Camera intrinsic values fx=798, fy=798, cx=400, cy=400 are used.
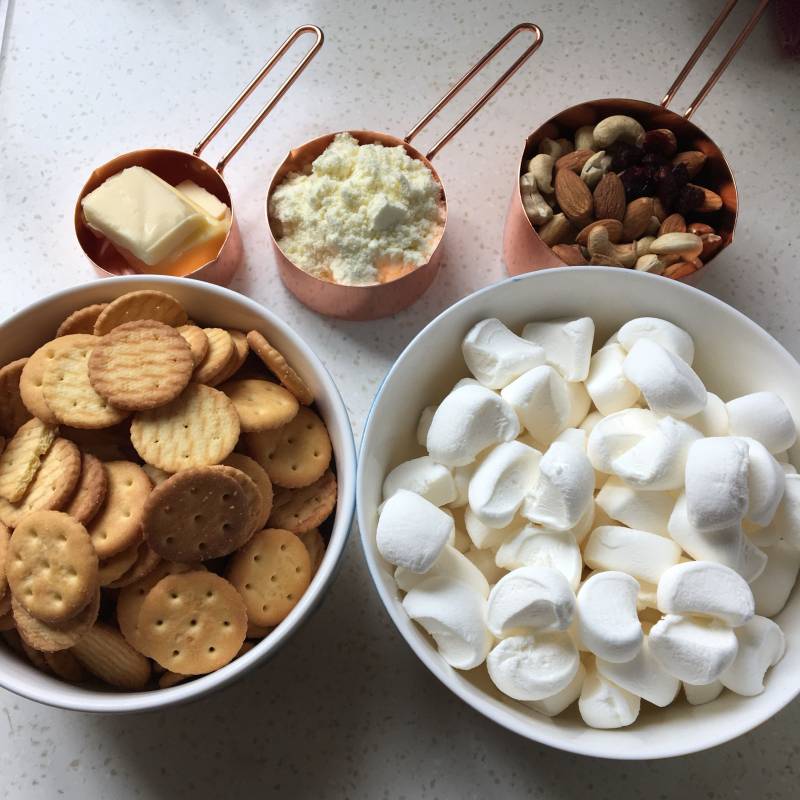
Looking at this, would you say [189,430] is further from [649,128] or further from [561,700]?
[649,128]

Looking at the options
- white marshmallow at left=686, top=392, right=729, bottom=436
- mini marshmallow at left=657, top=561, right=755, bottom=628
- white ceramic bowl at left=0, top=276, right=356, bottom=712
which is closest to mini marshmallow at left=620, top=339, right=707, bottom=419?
white marshmallow at left=686, top=392, right=729, bottom=436

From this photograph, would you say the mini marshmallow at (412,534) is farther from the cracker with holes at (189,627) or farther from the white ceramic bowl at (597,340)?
the cracker with holes at (189,627)

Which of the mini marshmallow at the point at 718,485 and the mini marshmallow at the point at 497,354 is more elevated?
the mini marshmallow at the point at 718,485

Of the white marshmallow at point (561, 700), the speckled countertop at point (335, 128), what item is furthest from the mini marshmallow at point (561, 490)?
the speckled countertop at point (335, 128)

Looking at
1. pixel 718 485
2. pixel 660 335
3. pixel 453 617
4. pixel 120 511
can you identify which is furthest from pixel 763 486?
pixel 120 511

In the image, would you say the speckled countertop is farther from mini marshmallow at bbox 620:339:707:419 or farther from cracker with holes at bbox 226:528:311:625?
mini marshmallow at bbox 620:339:707:419
